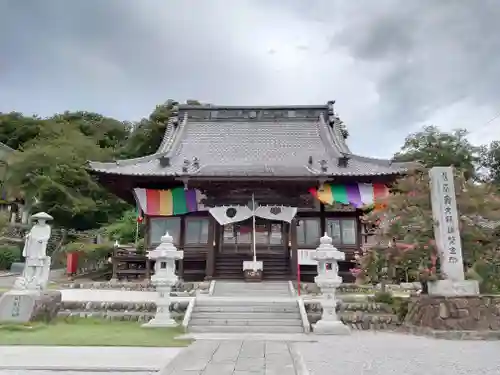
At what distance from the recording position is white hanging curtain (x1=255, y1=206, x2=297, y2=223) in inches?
648

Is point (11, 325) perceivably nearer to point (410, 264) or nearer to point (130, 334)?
point (130, 334)

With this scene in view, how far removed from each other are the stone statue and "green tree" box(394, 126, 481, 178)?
3049cm

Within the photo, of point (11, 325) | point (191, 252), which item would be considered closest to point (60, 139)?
point (191, 252)

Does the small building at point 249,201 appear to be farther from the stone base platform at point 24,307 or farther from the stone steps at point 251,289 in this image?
the stone base platform at point 24,307

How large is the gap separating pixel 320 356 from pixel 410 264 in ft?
15.5

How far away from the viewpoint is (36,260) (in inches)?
411

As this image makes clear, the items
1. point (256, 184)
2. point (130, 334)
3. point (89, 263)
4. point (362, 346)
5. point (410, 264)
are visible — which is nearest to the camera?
point (362, 346)

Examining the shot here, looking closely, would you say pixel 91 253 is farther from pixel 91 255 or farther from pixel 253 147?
pixel 253 147

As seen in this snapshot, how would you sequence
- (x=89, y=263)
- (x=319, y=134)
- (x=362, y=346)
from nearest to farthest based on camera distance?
(x=362, y=346), (x=89, y=263), (x=319, y=134)

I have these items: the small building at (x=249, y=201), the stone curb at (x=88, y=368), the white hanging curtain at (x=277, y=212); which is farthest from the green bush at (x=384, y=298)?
the stone curb at (x=88, y=368)

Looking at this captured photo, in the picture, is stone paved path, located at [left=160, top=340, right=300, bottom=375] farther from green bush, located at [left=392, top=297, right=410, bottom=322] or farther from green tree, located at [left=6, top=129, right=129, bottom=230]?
green tree, located at [left=6, top=129, right=129, bottom=230]

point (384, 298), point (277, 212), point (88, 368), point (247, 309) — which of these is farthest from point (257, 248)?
point (88, 368)

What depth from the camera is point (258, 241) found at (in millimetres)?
17328

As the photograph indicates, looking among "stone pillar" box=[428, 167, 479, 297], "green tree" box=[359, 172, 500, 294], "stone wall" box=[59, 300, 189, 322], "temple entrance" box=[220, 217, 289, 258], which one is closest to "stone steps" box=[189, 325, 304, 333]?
"stone wall" box=[59, 300, 189, 322]
